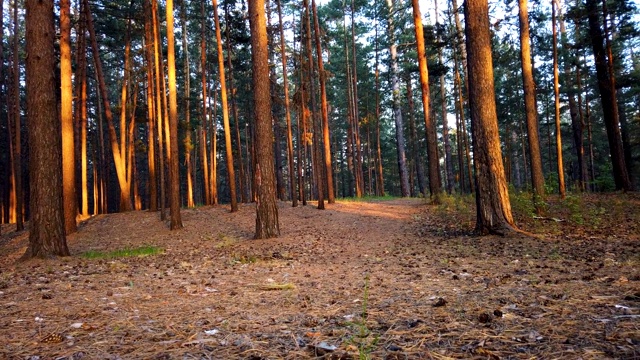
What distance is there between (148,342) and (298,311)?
131cm

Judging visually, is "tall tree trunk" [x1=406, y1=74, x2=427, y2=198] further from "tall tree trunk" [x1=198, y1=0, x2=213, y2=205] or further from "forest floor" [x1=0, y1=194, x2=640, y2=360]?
"forest floor" [x1=0, y1=194, x2=640, y2=360]

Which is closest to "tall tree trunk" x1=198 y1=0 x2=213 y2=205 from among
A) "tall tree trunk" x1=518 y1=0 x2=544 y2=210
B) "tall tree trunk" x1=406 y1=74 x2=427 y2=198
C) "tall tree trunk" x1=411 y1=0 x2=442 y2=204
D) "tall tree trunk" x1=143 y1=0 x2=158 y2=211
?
"tall tree trunk" x1=143 y1=0 x2=158 y2=211

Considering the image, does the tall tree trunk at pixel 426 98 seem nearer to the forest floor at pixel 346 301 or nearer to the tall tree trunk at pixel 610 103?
the tall tree trunk at pixel 610 103

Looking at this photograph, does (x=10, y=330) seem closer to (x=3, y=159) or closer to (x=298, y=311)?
(x=298, y=311)

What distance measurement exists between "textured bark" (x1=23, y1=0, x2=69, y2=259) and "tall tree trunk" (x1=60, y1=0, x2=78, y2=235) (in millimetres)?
3907

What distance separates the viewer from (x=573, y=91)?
2683 centimetres

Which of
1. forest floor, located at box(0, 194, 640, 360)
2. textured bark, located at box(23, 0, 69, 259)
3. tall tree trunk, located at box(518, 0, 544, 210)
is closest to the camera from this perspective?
forest floor, located at box(0, 194, 640, 360)

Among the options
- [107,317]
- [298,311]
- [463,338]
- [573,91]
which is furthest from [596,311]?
[573,91]

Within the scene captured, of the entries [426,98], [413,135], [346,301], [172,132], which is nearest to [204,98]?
[172,132]

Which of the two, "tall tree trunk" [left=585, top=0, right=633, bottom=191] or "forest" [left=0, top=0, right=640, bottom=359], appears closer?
"forest" [left=0, top=0, right=640, bottom=359]

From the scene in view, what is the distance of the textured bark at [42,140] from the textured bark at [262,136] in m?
4.47

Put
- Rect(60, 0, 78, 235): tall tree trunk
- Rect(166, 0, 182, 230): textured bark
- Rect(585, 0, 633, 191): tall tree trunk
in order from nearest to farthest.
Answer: Rect(60, 0, 78, 235): tall tree trunk
Rect(166, 0, 182, 230): textured bark
Rect(585, 0, 633, 191): tall tree trunk

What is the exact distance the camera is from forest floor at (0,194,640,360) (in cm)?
241

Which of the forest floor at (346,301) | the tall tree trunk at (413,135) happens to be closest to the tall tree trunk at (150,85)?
the forest floor at (346,301)
